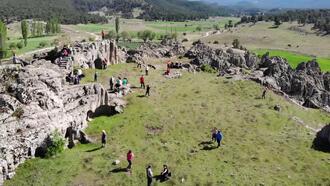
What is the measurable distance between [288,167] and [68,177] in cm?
2399

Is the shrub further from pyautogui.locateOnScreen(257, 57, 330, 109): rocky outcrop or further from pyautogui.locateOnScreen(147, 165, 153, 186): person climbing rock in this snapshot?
pyautogui.locateOnScreen(257, 57, 330, 109): rocky outcrop

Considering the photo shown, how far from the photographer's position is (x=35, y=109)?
51.4 meters

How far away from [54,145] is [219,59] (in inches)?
2685

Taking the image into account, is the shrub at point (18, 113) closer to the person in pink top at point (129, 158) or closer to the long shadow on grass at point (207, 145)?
the person in pink top at point (129, 158)

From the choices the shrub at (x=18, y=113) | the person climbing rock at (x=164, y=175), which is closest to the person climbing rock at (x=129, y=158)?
the person climbing rock at (x=164, y=175)

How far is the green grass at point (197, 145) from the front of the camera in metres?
47.5

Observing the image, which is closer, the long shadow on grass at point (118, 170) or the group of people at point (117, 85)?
the long shadow on grass at point (118, 170)

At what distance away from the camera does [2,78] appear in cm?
5384

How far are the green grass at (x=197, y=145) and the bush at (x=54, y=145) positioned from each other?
83cm

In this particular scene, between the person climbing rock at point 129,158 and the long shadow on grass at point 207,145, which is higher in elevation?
the person climbing rock at point 129,158

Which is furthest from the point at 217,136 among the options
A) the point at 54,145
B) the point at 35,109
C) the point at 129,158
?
the point at 35,109

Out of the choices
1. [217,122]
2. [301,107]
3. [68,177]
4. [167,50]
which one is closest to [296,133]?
[217,122]

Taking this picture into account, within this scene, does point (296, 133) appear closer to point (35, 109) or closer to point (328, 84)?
point (35, 109)

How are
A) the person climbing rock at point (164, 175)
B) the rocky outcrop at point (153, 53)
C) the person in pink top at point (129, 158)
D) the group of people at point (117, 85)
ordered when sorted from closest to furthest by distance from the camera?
the person climbing rock at point (164, 175) → the person in pink top at point (129, 158) → the group of people at point (117, 85) → the rocky outcrop at point (153, 53)
